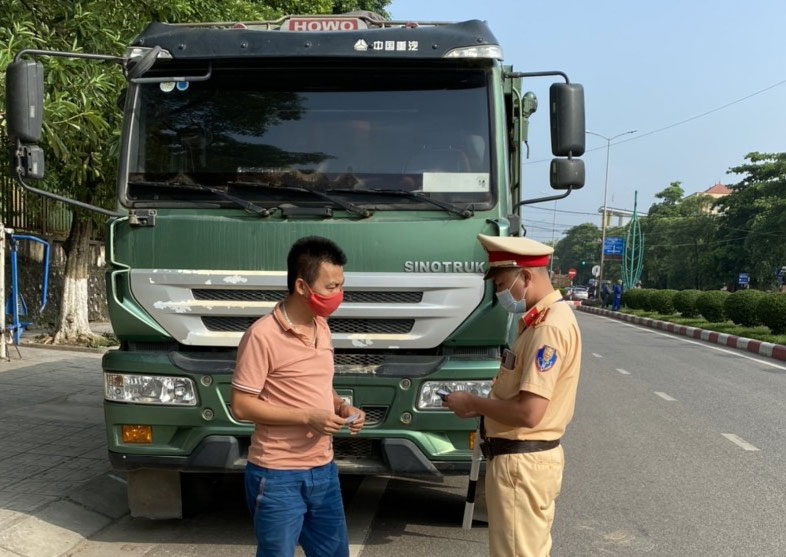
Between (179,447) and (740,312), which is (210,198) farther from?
(740,312)

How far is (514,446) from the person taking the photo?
269 centimetres

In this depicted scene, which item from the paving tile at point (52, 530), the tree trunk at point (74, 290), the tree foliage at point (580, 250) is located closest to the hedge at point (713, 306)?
the tree trunk at point (74, 290)

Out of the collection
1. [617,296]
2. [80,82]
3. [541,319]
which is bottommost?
[617,296]

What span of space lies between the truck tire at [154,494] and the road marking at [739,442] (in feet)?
16.1

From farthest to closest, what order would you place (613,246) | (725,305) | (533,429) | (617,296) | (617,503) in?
(613,246), (617,296), (725,305), (617,503), (533,429)

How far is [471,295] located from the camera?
4.06 meters

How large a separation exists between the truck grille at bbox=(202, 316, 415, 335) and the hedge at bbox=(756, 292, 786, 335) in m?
17.6

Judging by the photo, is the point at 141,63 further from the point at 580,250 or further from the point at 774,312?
the point at 580,250

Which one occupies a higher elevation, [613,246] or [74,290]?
[613,246]

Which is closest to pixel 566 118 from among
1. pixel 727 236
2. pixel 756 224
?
pixel 756 224

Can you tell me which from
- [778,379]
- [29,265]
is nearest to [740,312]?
[778,379]

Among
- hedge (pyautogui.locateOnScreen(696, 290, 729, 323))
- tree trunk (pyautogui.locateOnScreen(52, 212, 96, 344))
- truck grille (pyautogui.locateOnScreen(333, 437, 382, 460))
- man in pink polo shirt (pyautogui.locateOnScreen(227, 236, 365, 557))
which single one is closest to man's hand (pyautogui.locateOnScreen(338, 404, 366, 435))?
man in pink polo shirt (pyautogui.locateOnScreen(227, 236, 365, 557))

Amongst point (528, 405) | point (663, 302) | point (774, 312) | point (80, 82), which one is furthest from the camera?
point (663, 302)

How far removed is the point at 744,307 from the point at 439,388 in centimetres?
2098
